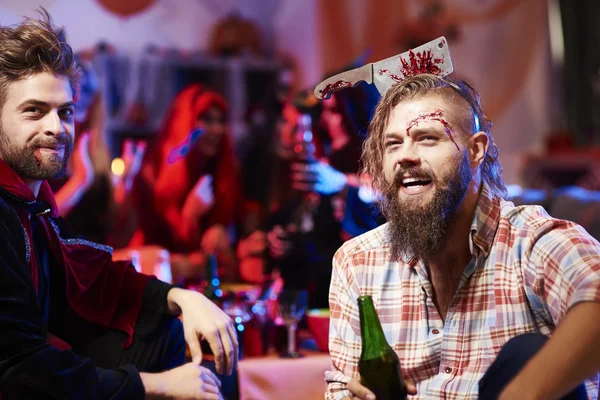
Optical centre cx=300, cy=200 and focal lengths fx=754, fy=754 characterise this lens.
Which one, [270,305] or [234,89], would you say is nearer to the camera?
[270,305]

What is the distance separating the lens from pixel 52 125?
1.96 m

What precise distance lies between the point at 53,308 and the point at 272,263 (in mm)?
2289

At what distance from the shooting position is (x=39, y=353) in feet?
5.57

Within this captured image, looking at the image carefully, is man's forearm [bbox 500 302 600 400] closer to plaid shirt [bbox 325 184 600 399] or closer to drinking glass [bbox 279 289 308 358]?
plaid shirt [bbox 325 184 600 399]

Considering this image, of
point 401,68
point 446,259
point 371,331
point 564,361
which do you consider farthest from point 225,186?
point 564,361

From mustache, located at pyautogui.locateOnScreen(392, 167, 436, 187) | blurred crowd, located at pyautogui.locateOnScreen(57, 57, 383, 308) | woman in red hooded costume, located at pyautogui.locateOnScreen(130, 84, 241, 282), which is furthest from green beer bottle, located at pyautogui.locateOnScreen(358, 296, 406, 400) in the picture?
woman in red hooded costume, located at pyautogui.locateOnScreen(130, 84, 241, 282)

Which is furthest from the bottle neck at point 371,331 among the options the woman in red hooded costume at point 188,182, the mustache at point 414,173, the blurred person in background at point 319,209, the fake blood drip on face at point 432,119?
the woman in red hooded costume at point 188,182

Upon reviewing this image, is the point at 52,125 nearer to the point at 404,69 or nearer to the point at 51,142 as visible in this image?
the point at 51,142

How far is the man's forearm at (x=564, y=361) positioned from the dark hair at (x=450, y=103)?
0.55 meters

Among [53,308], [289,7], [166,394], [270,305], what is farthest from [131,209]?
[166,394]

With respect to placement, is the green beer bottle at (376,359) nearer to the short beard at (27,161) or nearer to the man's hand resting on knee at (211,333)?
the man's hand resting on knee at (211,333)

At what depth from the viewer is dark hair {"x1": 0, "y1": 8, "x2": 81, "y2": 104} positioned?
1966 millimetres

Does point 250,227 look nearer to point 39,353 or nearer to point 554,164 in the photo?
point 554,164

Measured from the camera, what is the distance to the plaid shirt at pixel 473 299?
1662mm
